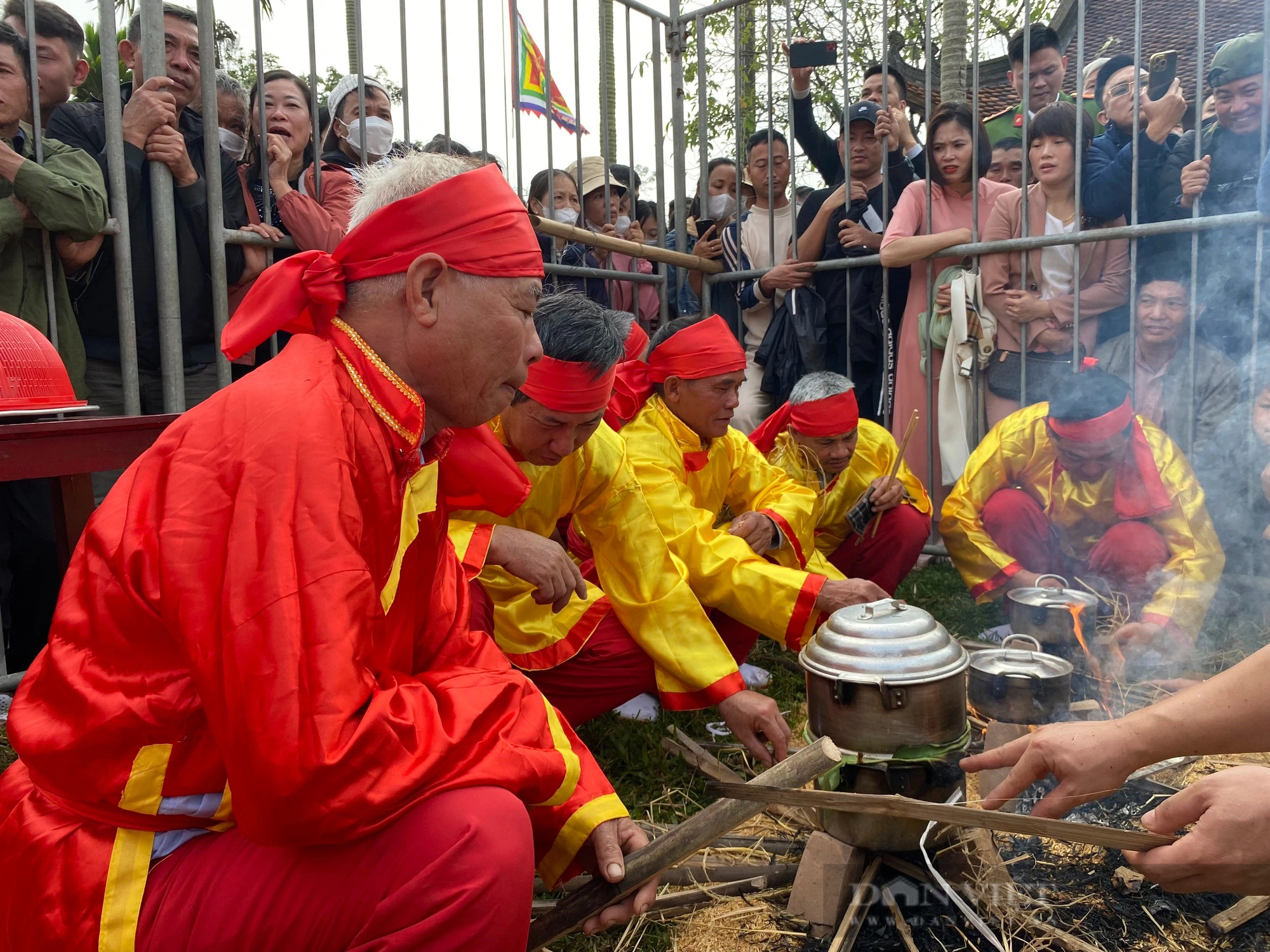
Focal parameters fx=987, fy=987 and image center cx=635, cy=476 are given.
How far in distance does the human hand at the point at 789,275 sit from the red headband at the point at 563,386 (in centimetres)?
319

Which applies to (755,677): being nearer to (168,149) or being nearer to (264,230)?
(264,230)

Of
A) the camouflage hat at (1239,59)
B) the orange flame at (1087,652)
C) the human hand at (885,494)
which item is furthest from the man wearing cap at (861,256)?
the orange flame at (1087,652)

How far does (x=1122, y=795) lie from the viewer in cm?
296

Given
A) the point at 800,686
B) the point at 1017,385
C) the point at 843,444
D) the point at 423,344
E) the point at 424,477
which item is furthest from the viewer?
the point at 1017,385

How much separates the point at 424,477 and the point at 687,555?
6.12 ft

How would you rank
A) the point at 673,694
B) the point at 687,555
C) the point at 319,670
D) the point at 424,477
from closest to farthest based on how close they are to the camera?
the point at 319,670
the point at 424,477
the point at 673,694
the point at 687,555

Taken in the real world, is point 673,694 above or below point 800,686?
above

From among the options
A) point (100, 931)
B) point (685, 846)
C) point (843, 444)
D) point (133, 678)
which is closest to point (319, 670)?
point (133, 678)

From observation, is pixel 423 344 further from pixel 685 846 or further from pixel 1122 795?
pixel 1122 795

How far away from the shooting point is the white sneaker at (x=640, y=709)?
13.6 ft

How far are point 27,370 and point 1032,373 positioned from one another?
4766 mm

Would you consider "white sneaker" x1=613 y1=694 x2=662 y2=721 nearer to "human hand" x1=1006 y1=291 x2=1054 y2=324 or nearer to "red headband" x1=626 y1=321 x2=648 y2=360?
"red headband" x1=626 y1=321 x2=648 y2=360

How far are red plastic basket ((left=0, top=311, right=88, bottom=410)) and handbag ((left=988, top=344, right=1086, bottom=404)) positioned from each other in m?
4.53

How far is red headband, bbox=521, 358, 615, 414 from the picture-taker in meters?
3.26
